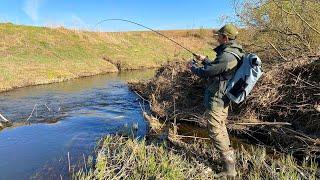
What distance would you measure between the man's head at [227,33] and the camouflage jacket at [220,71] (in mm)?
71

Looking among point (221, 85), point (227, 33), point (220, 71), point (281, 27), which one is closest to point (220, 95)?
point (221, 85)

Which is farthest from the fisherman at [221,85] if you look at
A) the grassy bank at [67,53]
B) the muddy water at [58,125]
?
the grassy bank at [67,53]

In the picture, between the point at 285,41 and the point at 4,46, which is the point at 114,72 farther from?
the point at 285,41

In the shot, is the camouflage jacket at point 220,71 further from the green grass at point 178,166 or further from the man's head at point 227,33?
the green grass at point 178,166

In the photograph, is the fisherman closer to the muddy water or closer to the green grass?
the green grass

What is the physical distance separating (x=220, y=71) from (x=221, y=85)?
258 millimetres

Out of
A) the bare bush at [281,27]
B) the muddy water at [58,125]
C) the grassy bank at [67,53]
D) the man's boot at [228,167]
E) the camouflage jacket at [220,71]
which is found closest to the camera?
the camouflage jacket at [220,71]

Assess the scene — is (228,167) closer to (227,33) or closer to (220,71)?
(220,71)

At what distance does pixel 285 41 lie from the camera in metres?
11.4

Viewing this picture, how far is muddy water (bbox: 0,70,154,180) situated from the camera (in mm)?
8656

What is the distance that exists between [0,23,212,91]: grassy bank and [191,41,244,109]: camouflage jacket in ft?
46.2

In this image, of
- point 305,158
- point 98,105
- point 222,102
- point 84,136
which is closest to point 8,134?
point 84,136

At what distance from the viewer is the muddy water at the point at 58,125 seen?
28.4ft

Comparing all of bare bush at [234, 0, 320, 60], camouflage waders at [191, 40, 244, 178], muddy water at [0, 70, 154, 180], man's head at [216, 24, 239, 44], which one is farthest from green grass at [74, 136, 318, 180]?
bare bush at [234, 0, 320, 60]
